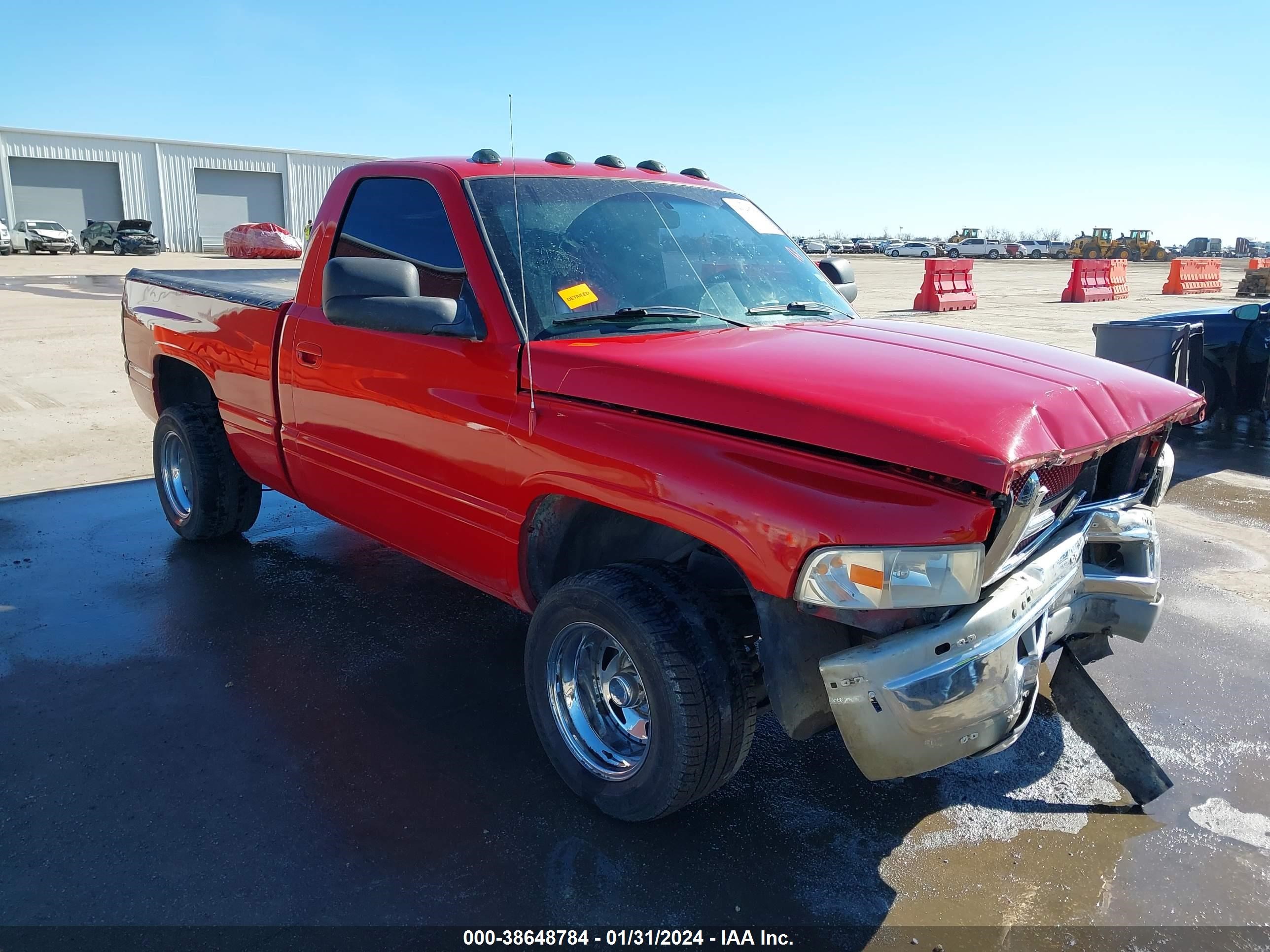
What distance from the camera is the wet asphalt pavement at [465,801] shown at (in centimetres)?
260

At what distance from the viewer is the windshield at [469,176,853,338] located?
10.5 feet

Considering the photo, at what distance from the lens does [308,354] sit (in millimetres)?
3971

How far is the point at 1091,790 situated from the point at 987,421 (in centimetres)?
164

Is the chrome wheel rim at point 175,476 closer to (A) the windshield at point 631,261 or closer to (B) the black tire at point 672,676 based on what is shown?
(A) the windshield at point 631,261

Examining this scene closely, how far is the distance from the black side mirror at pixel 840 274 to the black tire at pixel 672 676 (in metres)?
2.29

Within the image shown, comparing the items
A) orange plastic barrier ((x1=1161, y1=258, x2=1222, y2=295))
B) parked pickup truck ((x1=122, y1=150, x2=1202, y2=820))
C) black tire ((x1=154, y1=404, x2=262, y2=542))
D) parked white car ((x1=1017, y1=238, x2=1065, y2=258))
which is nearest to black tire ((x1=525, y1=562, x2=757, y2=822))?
parked pickup truck ((x1=122, y1=150, x2=1202, y2=820))

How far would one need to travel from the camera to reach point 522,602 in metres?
3.29

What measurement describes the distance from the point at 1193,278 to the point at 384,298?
31.1 m

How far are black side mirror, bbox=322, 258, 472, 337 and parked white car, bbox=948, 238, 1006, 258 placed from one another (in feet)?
218

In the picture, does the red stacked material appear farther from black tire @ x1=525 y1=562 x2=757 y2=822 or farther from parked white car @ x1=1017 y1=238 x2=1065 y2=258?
parked white car @ x1=1017 y1=238 x2=1065 y2=258

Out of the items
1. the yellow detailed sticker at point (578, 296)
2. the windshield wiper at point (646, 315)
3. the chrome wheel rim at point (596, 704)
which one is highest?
the yellow detailed sticker at point (578, 296)

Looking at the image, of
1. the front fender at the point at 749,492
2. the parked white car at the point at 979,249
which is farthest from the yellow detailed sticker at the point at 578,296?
the parked white car at the point at 979,249

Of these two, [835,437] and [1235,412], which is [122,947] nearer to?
[835,437]

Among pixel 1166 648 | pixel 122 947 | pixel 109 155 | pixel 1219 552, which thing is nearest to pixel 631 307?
pixel 122 947
